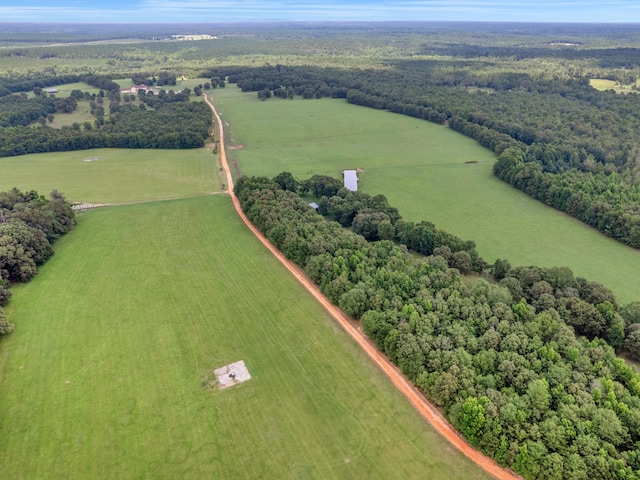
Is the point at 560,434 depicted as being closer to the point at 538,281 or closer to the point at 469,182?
the point at 538,281

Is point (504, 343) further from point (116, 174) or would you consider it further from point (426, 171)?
point (116, 174)

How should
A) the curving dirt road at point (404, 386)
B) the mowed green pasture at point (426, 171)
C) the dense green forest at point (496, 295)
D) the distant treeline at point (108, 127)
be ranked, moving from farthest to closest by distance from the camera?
the distant treeline at point (108, 127) → the mowed green pasture at point (426, 171) → the curving dirt road at point (404, 386) → the dense green forest at point (496, 295)

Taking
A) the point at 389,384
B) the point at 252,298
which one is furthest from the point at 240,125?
the point at 389,384

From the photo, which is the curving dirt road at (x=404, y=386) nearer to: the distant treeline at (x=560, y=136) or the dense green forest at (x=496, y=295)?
the dense green forest at (x=496, y=295)

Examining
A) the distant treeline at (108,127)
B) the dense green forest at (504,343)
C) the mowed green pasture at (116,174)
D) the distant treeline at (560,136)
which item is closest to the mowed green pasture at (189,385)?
the dense green forest at (504,343)

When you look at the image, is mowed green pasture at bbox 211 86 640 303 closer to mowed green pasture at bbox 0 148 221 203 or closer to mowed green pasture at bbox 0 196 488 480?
mowed green pasture at bbox 0 148 221 203

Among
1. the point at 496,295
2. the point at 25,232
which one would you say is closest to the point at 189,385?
the point at 496,295
